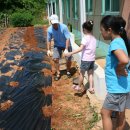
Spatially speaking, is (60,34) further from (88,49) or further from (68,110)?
(68,110)

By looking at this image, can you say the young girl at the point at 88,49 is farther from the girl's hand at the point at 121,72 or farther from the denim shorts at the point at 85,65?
the girl's hand at the point at 121,72

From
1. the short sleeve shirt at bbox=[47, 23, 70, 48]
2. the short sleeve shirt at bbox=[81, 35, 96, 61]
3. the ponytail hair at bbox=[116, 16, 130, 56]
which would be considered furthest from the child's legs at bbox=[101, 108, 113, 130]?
the short sleeve shirt at bbox=[47, 23, 70, 48]

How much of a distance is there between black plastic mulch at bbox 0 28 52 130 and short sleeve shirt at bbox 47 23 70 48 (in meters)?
0.86

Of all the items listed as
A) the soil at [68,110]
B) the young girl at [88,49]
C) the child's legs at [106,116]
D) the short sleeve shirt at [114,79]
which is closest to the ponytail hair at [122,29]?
the short sleeve shirt at [114,79]

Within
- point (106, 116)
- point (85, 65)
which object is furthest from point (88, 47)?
point (106, 116)

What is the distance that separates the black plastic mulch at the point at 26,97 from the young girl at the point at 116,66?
3.95 ft

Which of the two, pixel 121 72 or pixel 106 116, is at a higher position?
pixel 121 72

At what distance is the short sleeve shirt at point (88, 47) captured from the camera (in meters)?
5.49

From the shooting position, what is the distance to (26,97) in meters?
5.55

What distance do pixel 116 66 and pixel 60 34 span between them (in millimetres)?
3771

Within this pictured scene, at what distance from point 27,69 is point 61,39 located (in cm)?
118

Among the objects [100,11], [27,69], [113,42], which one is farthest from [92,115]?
[100,11]

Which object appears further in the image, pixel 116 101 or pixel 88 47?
pixel 88 47

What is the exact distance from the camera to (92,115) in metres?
4.99
